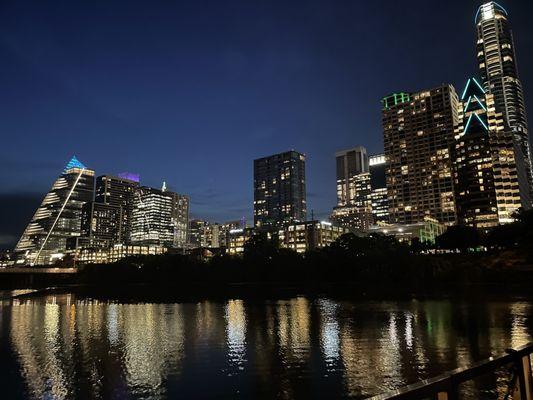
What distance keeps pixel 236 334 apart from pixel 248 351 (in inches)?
354

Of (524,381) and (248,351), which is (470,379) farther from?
(248,351)

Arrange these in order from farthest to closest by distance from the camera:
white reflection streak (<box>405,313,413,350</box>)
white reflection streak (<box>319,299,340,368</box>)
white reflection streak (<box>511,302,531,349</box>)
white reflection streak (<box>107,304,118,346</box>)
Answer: white reflection streak (<box>107,304,118,346</box>) → white reflection streak (<box>511,302,531,349</box>) → white reflection streak (<box>405,313,413,350</box>) → white reflection streak (<box>319,299,340,368</box>)

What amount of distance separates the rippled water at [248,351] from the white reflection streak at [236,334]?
0.37 ft

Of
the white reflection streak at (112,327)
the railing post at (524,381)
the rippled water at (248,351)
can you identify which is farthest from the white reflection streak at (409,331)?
the railing post at (524,381)

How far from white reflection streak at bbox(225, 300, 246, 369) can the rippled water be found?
113 mm

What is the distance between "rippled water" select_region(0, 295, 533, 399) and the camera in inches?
1014

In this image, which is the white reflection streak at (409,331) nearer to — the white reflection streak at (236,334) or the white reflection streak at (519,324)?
the white reflection streak at (519,324)

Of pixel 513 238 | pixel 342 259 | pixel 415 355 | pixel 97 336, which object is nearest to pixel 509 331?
pixel 415 355

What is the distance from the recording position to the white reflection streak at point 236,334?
34231 millimetres

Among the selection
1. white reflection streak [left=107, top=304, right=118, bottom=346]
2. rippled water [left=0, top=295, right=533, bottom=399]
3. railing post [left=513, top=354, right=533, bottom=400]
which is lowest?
rippled water [left=0, top=295, right=533, bottom=399]

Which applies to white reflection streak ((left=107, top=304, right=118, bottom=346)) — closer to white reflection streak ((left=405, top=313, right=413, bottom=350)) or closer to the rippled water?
the rippled water

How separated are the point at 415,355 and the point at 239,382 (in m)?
14.7

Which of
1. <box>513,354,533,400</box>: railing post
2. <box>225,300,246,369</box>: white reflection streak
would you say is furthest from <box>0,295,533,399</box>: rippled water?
<box>513,354,533,400</box>: railing post

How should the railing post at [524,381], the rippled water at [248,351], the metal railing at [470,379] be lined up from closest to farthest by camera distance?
the metal railing at [470,379]
the railing post at [524,381]
the rippled water at [248,351]
